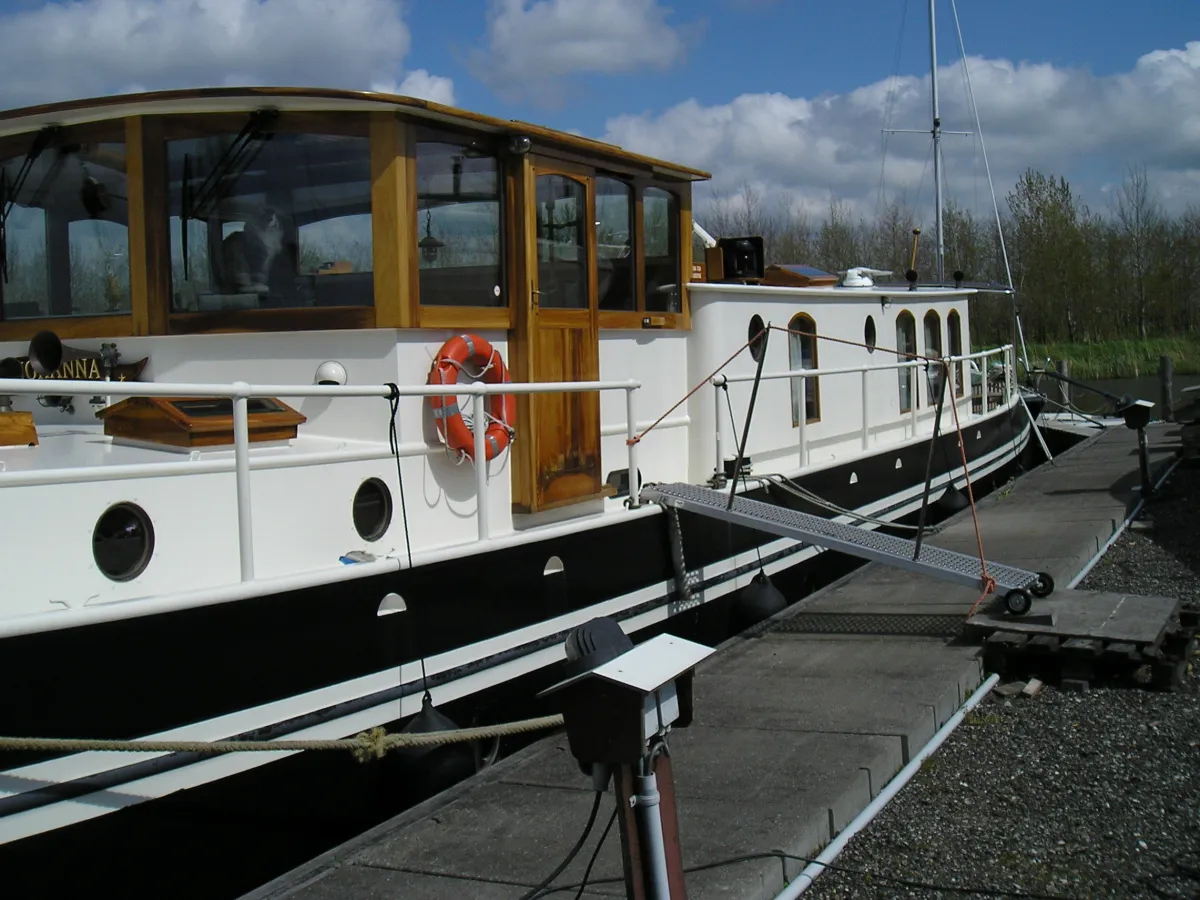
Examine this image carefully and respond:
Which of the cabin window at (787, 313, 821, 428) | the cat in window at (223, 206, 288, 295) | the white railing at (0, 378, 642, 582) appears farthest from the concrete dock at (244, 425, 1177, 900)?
the cat in window at (223, 206, 288, 295)

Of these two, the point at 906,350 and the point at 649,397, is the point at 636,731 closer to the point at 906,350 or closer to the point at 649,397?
the point at 649,397

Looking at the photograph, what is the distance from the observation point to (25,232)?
598 centimetres

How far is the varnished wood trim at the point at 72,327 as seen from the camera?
5625mm

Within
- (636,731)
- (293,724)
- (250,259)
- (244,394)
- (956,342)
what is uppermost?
(250,259)

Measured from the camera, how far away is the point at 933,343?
12.0 meters

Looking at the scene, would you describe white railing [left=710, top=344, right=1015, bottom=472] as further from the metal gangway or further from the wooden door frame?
the wooden door frame

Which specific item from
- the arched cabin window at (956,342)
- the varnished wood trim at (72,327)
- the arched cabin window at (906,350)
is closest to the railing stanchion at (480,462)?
the varnished wood trim at (72,327)

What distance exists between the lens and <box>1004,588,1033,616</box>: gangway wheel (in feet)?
20.6

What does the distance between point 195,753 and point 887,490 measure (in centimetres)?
719

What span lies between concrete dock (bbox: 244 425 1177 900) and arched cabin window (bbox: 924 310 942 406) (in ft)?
14.2

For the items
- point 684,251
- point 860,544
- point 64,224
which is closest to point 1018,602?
point 860,544

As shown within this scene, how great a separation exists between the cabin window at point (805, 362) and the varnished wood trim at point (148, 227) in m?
4.93

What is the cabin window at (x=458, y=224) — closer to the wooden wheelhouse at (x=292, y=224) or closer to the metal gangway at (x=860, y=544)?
the wooden wheelhouse at (x=292, y=224)

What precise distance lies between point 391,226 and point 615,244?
192 cm
